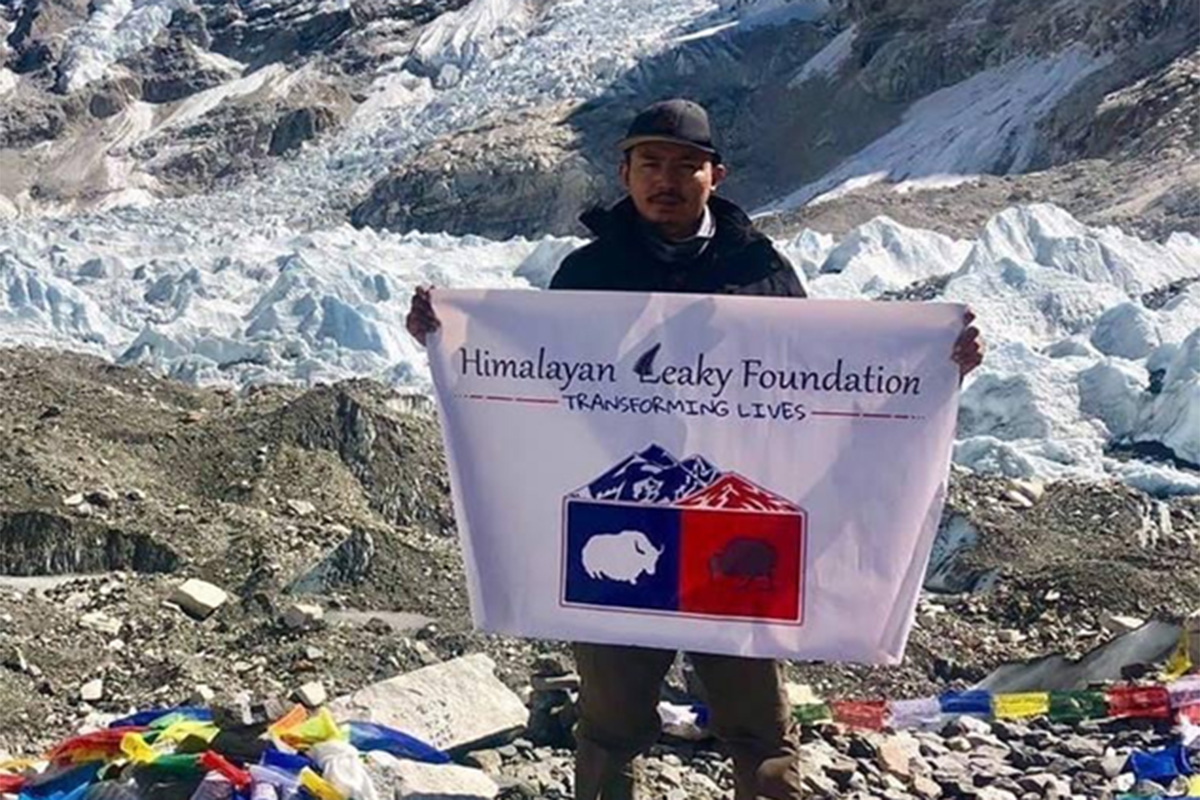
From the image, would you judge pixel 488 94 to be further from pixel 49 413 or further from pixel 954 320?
pixel 954 320

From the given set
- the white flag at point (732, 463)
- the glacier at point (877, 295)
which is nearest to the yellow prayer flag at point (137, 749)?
the white flag at point (732, 463)

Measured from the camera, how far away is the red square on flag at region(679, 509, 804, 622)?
301 cm

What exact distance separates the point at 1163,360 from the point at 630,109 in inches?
1510

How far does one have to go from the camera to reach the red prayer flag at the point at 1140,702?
4371 millimetres

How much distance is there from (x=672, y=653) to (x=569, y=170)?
137 feet

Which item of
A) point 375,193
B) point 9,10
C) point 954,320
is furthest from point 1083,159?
point 9,10

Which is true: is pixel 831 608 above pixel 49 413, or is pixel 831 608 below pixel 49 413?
above

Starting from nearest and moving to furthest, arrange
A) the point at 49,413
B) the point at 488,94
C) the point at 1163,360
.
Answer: the point at 49,413, the point at 1163,360, the point at 488,94

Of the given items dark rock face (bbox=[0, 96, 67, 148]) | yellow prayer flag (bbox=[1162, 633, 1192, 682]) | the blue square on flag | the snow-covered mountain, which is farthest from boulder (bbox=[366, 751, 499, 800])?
dark rock face (bbox=[0, 96, 67, 148])

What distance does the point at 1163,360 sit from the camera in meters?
11.6

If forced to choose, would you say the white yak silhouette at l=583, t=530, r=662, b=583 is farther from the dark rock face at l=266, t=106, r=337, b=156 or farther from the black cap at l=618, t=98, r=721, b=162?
the dark rock face at l=266, t=106, r=337, b=156

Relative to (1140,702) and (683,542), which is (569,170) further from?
(683,542)

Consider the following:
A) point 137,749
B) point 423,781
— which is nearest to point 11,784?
point 137,749

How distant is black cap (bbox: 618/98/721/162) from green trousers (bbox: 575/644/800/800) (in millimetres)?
936
